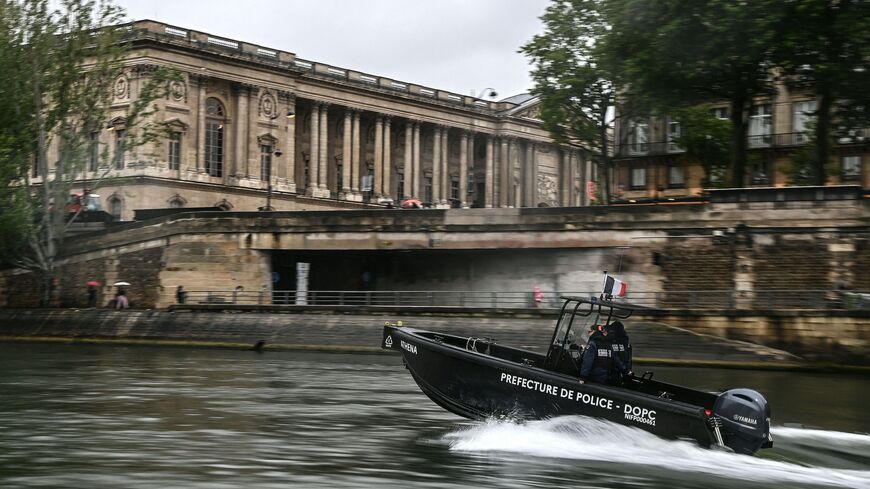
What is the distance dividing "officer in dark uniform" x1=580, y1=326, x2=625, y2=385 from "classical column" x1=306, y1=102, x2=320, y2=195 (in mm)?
77603

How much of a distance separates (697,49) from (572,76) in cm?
1368

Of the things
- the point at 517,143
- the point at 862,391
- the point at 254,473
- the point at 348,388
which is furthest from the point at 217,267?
the point at 517,143

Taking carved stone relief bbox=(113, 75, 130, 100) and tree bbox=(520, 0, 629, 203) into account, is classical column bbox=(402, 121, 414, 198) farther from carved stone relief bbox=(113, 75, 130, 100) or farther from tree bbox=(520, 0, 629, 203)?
tree bbox=(520, 0, 629, 203)

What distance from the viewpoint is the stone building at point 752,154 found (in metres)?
67.3

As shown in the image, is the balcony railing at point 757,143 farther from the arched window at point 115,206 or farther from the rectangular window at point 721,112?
the arched window at point 115,206

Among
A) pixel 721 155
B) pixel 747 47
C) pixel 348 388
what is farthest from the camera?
pixel 721 155

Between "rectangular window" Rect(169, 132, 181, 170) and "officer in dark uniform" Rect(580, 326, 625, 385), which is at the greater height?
→ "rectangular window" Rect(169, 132, 181, 170)

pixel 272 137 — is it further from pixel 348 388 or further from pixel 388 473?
pixel 388 473

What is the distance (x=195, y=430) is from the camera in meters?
20.6

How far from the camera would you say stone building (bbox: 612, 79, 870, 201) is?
2650 inches

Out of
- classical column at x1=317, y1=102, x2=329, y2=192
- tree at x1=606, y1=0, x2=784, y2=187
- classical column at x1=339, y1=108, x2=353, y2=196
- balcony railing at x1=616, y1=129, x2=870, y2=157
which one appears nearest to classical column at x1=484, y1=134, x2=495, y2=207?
classical column at x1=339, y1=108, x2=353, y2=196

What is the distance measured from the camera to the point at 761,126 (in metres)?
72.0

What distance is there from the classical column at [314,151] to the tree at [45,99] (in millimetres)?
39091

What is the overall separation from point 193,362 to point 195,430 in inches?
746
